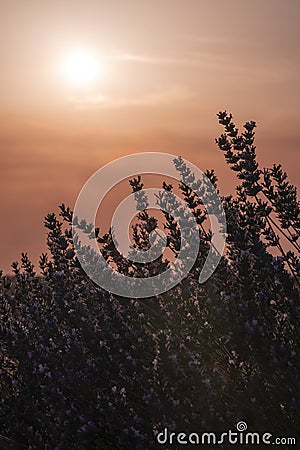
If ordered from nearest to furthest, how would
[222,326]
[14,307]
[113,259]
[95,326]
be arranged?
[222,326]
[95,326]
[113,259]
[14,307]

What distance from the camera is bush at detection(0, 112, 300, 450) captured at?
11.9 feet

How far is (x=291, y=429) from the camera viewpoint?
12.0 feet

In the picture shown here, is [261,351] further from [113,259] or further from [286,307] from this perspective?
[113,259]

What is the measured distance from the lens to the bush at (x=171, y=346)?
364cm

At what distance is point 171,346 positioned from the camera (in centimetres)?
380

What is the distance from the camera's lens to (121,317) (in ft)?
14.4

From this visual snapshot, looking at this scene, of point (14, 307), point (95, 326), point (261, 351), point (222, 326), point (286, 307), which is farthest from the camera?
point (14, 307)

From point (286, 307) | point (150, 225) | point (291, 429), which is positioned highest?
point (150, 225)

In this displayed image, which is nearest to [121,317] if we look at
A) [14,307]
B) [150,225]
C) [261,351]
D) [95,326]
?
[95,326]

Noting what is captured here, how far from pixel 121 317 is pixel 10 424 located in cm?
89

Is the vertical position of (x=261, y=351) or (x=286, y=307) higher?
(x=286, y=307)

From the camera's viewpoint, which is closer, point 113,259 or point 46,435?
point 46,435

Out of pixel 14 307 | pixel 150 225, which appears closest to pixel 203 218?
pixel 150 225

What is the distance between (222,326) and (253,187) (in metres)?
1.22
